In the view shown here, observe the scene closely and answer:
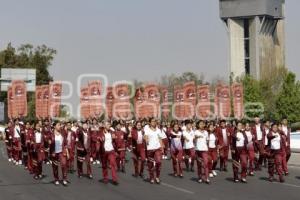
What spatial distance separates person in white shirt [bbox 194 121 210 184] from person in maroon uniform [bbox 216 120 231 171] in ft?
9.92

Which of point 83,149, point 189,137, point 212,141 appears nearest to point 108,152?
point 83,149

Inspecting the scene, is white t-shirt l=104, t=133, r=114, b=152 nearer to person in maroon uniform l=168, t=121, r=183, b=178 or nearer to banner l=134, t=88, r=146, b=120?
person in maroon uniform l=168, t=121, r=183, b=178

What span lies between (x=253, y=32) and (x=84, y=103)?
73.2m

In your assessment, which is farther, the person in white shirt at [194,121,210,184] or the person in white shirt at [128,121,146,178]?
the person in white shirt at [128,121,146,178]

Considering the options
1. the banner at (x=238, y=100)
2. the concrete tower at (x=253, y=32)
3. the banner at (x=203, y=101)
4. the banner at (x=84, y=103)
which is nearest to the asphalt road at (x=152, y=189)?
the banner at (x=84, y=103)

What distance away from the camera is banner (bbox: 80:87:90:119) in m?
46.8

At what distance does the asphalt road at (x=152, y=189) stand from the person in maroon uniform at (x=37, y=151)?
0.33m

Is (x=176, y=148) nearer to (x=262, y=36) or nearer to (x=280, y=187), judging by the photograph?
(x=280, y=187)

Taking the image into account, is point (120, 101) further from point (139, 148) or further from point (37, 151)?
point (37, 151)

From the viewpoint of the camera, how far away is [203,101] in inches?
1957

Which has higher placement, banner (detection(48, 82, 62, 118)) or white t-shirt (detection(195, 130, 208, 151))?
banner (detection(48, 82, 62, 118))

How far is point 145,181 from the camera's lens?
1828 cm

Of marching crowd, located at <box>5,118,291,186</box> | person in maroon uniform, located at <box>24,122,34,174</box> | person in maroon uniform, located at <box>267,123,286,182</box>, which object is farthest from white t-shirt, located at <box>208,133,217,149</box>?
person in maroon uniform, located at <box>24,122,34,174</box>

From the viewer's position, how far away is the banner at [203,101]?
48938 millimetres
